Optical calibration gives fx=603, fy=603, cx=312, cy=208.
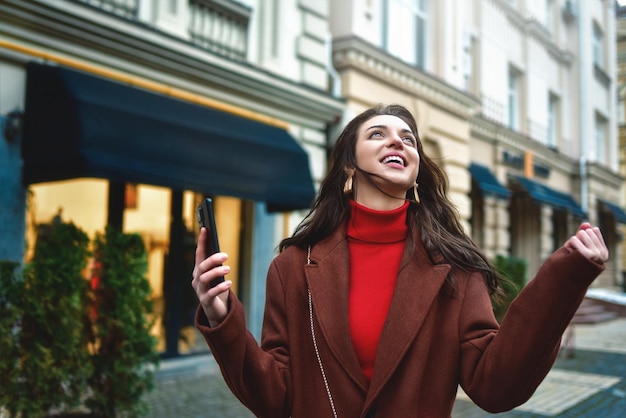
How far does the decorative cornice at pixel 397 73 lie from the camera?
9.95 m

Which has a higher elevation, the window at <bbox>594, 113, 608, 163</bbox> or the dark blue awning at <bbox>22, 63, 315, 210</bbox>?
the window at <bbox>594, 113, 608, 163</bbox>

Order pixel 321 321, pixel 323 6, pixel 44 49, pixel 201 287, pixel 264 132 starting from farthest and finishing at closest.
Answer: pixel 323 6 < pixel 264 132 < pixel 44 49 < pixel 321 321 < pixel 201 287

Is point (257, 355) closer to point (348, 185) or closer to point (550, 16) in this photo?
point (348, 185)

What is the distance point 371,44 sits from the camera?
10.1 m

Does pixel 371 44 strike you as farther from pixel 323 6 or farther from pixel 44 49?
pixel 44 49

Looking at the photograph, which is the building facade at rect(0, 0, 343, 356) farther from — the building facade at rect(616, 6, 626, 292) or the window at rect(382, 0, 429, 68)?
the building facade at rect(616, 6, 626, 292)

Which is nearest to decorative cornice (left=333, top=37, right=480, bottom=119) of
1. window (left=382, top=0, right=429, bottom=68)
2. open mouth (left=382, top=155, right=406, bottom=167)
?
window (left=382, top=0, right=429, bottom=68)

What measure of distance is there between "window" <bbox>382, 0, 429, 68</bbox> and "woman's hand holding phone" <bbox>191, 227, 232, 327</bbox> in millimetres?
10249

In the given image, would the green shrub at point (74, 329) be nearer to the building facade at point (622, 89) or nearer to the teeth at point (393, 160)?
the teeth at point (393, 160)

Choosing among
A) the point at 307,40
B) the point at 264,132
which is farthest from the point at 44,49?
the point at 307,40

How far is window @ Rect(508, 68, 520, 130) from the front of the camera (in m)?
17.6

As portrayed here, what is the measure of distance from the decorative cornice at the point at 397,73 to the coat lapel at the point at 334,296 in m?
8.33

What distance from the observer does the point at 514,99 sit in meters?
17.8

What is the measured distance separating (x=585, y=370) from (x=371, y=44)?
20.0 ft
